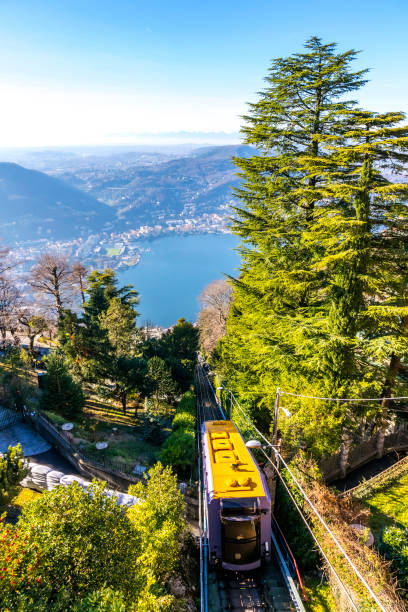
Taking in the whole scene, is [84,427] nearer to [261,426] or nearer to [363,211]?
[261,426]

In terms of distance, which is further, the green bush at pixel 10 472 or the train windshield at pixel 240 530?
the green bush at pixel 10 472

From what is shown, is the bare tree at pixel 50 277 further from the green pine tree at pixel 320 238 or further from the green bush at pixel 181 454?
the green pine tree at pixel 320 238

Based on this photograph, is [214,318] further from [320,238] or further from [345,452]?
[320,238]

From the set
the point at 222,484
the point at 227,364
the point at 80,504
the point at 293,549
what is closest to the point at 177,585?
the point at 222,484

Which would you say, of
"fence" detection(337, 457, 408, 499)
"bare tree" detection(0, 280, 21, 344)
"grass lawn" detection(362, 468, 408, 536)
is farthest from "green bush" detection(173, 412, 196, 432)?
"bare tree" detection(0, 280, 21, 344)


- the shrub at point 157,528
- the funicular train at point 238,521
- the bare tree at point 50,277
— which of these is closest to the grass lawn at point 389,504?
the funicular train at point 238,521

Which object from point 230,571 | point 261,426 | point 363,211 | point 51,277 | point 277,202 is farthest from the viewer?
point 51,277

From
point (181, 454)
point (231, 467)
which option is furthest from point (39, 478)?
point (231, 467)
